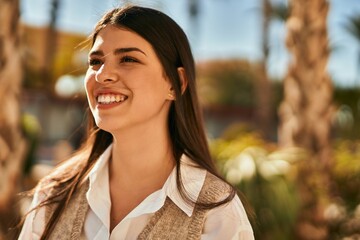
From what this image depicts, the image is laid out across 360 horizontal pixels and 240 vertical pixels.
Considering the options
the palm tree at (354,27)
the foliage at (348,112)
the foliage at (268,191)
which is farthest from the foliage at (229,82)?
the foliage at (268,191)

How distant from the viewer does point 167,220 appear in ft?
5.67

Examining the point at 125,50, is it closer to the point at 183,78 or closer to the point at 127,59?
the point at 127,59

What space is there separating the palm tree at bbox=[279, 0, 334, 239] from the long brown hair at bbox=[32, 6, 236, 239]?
3.28 meters

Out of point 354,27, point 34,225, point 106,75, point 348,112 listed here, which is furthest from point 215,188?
point 354,27

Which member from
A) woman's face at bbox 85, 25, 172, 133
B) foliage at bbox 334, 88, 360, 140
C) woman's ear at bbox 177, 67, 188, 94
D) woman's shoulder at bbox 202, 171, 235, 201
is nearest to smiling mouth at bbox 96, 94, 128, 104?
woman's face at bbox 85, 25, 172, 133

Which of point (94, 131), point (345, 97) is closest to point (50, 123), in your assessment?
point (345, 97)

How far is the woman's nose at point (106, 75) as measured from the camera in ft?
5.86

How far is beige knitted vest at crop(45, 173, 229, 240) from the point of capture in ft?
5.54

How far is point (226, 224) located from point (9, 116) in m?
2.38

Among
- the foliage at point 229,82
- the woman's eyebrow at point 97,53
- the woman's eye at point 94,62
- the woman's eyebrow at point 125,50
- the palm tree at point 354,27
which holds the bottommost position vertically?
the foliage at point 229,82

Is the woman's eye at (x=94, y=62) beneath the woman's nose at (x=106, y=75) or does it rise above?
above

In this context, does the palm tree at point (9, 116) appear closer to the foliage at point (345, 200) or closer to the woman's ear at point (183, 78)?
the woman's ear at point (183, 78)

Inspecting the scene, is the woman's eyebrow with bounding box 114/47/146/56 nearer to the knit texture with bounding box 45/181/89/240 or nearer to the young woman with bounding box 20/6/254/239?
the young woman with bounding box 20/6/254/239

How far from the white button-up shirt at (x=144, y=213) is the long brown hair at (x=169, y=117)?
26 millimetres
